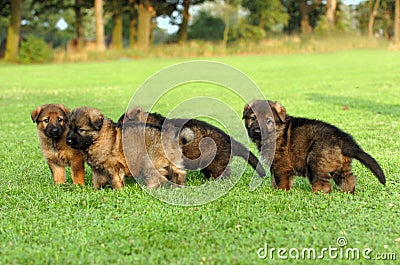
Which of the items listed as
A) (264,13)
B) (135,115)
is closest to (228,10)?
(264,13)

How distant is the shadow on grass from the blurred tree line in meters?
29.8

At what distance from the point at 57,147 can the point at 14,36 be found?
125ft

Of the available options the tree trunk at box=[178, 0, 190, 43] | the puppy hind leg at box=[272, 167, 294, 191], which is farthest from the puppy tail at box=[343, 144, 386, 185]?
the tree trunk at box=[178, 0, 190, 43]

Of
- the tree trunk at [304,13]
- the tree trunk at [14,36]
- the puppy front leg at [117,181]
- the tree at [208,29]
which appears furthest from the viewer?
the tree at [208,29]

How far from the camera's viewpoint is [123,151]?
569 centimetres

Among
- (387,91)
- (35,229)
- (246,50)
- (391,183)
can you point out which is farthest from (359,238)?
(246,50)

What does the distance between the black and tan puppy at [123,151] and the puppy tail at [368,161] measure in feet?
5.90

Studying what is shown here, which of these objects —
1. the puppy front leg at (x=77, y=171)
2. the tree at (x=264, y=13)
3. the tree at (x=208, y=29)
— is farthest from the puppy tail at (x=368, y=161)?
the tree at (x=208, y=29)

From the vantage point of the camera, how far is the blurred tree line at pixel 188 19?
147 ft

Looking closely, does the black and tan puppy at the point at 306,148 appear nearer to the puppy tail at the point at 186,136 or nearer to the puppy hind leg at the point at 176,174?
the puppy tail at the point at 186,136

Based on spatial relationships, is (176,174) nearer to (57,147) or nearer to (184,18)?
(57,147)

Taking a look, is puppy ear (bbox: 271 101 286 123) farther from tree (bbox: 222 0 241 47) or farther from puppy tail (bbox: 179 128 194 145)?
tree (bbox: 222 0 241 47)

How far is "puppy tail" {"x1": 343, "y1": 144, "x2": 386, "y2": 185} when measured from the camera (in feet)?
16.0

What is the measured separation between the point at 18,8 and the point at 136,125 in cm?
3943
